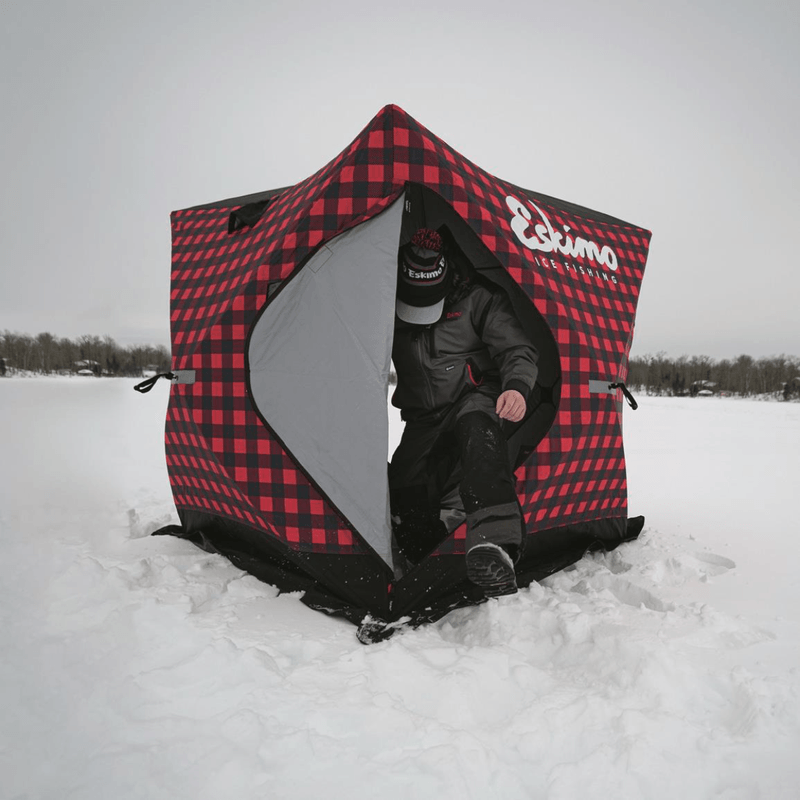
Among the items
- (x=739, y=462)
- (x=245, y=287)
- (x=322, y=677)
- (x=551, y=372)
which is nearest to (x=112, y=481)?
(x=245, y=287)

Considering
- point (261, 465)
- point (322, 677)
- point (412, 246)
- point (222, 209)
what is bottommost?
point (322, 677)

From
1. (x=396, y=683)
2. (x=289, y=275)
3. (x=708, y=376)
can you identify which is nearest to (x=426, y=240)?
(x=289, y=275)

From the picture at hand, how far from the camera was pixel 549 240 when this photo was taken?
2.25m

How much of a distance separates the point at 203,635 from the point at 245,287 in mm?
1180

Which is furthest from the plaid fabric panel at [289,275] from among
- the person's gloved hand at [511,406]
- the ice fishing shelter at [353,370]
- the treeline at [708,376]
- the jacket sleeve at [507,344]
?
the treeline at [708,376]

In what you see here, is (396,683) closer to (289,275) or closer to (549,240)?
(289,275)

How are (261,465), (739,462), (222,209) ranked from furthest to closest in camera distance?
(739,462)
(222,209)
(261,465)

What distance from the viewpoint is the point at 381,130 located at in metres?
1.81

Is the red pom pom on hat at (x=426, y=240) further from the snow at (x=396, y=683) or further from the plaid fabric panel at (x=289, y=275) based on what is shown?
the snow at (x=396, y=683)

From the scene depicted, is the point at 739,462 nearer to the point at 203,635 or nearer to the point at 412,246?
the point at 412,246

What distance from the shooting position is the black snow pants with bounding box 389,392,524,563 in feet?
5.70

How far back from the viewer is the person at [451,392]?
6.08 feet

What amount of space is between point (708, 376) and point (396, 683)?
25.3 m

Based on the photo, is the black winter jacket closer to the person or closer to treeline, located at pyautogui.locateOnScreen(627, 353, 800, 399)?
the person
